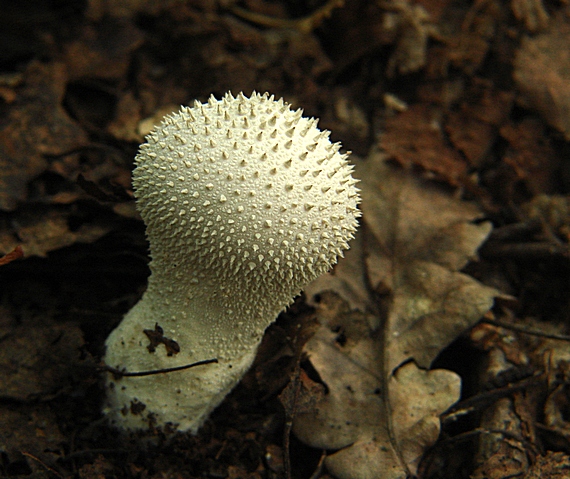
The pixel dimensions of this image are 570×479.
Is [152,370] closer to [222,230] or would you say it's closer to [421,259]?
[222,230]

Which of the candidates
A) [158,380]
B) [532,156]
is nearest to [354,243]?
[158,380]

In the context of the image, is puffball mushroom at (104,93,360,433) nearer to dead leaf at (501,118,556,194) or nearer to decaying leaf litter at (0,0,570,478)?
decaying leaf litter at (0,0,570,478)

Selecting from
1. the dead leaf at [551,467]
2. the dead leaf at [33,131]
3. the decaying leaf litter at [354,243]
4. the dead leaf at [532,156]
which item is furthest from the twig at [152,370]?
the dead leaf at [532,156]

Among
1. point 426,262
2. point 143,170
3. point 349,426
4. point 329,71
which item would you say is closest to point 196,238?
point 143,170

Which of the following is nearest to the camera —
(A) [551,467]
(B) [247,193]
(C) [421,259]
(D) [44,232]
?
(B) [247,193]

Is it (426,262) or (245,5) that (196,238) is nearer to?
(426,262)

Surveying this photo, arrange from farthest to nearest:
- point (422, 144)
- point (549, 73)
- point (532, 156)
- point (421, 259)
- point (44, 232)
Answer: point (549, 73) < point (532, 156) < point (422, 144) < point (421, 259) < point (44, 232)

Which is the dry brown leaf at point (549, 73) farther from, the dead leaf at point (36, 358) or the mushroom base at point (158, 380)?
the dead leaf at point (36, 358)
